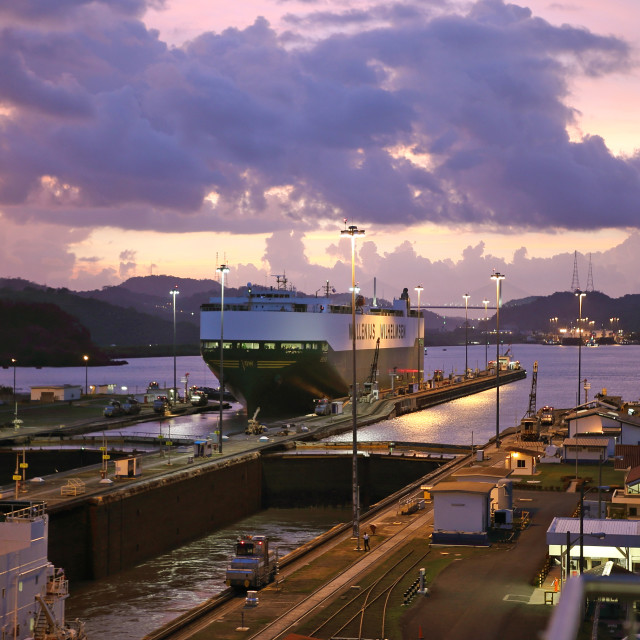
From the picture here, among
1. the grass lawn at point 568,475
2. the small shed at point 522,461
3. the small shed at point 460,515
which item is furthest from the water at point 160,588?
the grass lawn at point 568,475

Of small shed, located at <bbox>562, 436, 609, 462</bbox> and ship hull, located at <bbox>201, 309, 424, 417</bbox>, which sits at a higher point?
ship hull, located at <bbox>201, 309, 424, 417</bbox>

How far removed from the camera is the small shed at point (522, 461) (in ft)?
164

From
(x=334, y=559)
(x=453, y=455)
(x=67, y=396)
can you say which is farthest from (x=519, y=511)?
(x=67, y=396)

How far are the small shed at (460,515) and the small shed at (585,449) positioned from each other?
2165cm

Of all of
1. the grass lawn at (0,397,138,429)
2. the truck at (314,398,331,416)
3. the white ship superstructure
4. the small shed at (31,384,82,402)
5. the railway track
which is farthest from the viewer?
the small shed at (31,384,82,402)

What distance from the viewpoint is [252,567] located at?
92.9 ft

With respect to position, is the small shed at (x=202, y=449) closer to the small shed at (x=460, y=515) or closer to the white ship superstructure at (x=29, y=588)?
the small shed at (x=460, y=515)

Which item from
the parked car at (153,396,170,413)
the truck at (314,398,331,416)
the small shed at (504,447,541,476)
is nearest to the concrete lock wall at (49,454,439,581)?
the small shed at (504,447,541,476)

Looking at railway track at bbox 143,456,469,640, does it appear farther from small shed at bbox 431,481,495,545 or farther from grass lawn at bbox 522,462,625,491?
grass lawn at bbox 522,462,625,491

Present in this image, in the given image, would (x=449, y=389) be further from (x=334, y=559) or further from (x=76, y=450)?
(x=334, y=559)

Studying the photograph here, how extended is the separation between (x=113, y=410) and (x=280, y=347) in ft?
54.7

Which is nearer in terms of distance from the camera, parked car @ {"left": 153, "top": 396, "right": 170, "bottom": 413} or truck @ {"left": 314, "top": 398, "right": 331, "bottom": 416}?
truck @ {"left": 314, "top": 398, "right": 331, "bottom": 416}

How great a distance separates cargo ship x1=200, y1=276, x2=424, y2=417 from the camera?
89.9 metres

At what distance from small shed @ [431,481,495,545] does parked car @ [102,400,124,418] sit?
5582 centimetres
